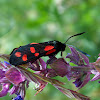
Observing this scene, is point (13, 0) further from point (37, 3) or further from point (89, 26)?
point (89, 26)

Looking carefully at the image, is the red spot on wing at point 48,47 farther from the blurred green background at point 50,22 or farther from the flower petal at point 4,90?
the blurred green background at point 50,22

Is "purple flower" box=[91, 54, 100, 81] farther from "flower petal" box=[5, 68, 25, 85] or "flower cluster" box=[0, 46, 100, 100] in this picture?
"flower petal" box=[5, 68, 25, 85]

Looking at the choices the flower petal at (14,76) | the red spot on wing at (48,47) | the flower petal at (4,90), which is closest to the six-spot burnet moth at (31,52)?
the red spot on wing at (48,47)

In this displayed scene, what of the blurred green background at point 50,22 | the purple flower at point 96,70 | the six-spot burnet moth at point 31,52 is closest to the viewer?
the six-spot burnet moth at point 31,52

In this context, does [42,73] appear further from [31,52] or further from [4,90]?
[4,90]

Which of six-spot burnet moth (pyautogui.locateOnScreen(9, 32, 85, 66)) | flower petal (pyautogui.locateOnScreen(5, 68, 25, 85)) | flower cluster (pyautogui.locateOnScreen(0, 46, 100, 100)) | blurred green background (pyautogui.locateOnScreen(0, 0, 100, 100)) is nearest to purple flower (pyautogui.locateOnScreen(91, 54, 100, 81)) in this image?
flower cluster (pyautogui.locateOnScreen(0, 46, 100, 100))

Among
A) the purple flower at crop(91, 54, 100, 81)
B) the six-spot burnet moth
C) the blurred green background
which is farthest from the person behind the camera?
the blurred green background

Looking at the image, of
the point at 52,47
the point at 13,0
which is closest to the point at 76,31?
the point at 13,0

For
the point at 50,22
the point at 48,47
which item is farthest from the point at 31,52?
the point at 50,22

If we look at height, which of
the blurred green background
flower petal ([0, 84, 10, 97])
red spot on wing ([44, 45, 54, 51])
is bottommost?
the blurred green background
